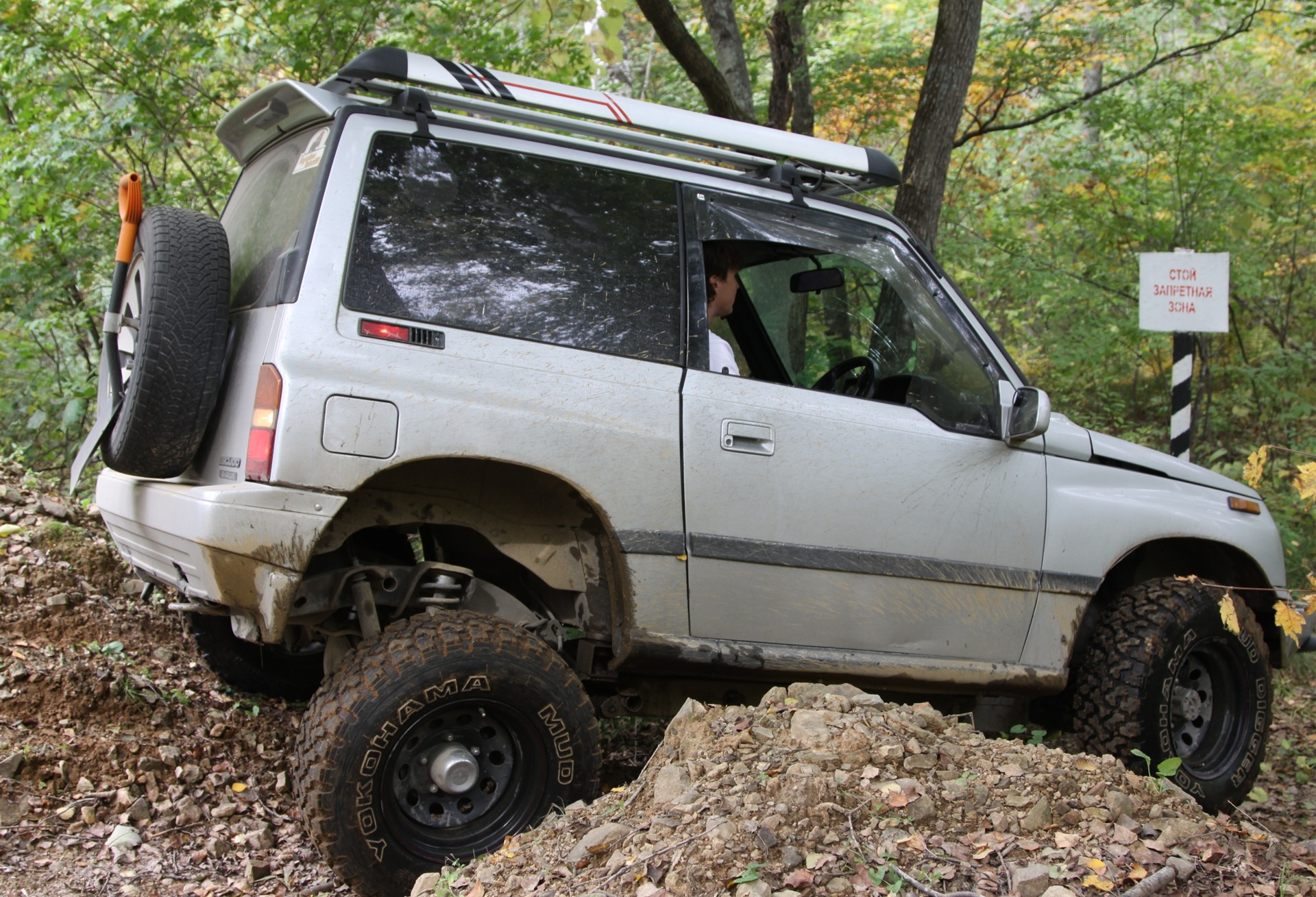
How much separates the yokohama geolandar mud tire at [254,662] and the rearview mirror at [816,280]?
2525 millimetres

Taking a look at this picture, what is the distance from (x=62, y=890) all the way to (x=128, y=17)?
15.5 feet

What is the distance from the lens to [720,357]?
11.9ft

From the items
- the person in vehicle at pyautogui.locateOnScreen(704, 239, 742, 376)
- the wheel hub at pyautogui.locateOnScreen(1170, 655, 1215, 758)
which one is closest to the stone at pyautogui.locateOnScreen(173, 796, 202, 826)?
the person in vehicle at pyautogui.locateOnScreen(704, 239, 742, 376)

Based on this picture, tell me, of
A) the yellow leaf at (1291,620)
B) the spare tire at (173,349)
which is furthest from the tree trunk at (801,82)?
the yellow leaf at (1291,620)

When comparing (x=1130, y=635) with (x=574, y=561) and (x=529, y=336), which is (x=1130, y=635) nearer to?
(x=574, y=561)

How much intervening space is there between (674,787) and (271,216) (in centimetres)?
214

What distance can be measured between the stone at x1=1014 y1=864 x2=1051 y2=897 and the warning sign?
4775 mm

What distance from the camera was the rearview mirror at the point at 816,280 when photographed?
4.47 metres

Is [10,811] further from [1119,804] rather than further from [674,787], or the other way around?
[1119,804]

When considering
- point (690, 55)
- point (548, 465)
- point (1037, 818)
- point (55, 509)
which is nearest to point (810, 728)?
point (1037, 818)

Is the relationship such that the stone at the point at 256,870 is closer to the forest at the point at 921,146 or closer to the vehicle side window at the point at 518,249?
the vehicle side window at the point at 518,249

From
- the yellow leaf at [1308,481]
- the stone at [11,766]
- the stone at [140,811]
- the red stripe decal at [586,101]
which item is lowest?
the stone at [140,811]

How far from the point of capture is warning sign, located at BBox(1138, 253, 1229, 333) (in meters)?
6.42

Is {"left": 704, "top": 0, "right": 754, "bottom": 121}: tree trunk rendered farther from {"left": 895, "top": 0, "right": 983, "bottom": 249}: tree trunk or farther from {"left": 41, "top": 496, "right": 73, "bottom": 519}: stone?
{"left": 41, "top": 496, "right": 73, "bottom": 519}: stone
